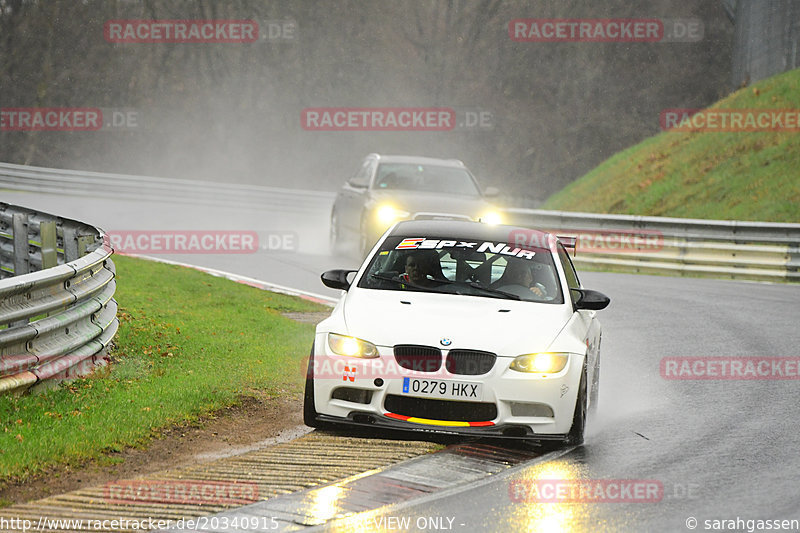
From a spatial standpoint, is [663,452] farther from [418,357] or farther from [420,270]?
[420,270]

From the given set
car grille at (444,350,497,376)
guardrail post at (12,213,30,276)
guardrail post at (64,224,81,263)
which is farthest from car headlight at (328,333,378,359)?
guardrail post at (12,213,30,276)

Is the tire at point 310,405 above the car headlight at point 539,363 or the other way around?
the other way around

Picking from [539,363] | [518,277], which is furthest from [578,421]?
[518,277]

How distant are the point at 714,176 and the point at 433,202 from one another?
46.8ft

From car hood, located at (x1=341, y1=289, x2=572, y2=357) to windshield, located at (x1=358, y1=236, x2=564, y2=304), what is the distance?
196 mm

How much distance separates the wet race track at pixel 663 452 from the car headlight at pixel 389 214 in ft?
5.86

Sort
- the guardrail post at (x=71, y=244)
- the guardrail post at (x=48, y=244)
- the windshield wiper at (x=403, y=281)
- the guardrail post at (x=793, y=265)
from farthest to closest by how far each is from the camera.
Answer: the guardrail post at (x=793, y=265) < the guardrail post at (x=71, y=244) < the guardrail post at (x=48, y=244) < the windshield wiper at (x=403, y=281)

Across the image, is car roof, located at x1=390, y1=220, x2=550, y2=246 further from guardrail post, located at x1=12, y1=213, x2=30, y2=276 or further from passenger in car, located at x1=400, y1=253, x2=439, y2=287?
guardrail post, located at x1=12, y1=213, x2=30, y2=276

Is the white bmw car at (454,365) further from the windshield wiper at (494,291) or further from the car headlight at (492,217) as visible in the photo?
the car headlight at (492,217)

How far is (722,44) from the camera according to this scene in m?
52.9

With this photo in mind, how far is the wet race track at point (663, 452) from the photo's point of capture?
19.9 ft

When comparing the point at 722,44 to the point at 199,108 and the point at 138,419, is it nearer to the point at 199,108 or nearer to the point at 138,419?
the point at 199,108

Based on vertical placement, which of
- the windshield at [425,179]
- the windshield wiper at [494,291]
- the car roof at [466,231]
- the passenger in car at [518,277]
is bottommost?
the windshield wiper at [494,291]

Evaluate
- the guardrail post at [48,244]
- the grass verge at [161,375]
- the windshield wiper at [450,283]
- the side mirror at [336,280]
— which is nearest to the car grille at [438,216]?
the grass verge at [161,375]
